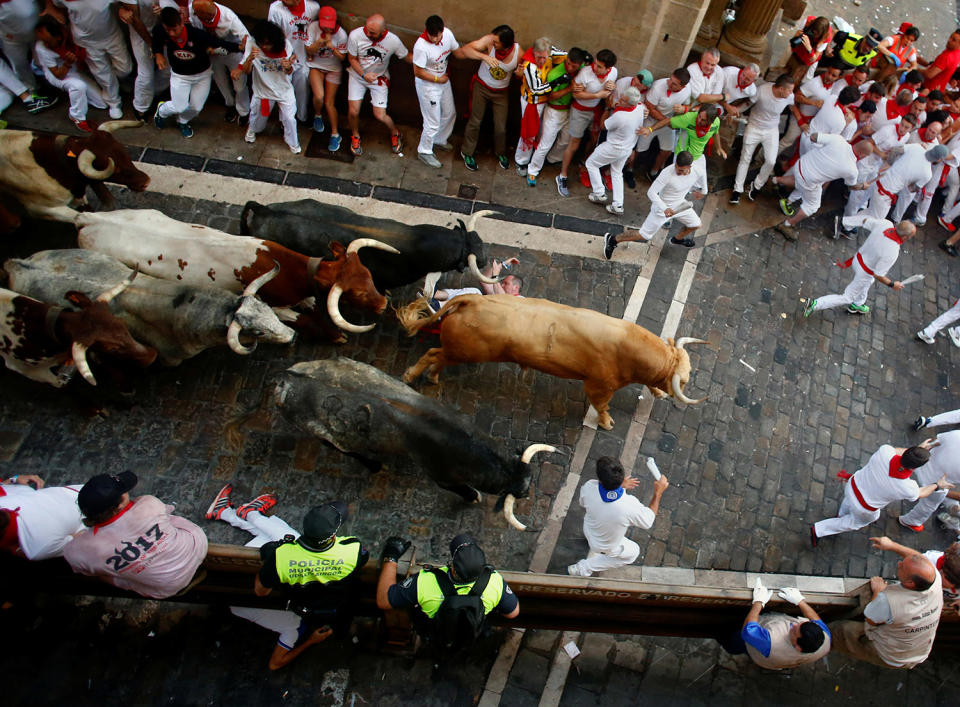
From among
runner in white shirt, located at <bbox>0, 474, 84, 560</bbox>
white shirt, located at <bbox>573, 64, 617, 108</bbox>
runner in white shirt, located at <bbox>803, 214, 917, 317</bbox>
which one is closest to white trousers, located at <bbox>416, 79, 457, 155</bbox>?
white shirt, located at <bbox>573, 64, 617, 108</bbox>

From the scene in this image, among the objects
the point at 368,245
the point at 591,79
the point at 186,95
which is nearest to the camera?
the point at 368,245

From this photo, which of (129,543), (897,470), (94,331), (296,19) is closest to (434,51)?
(296,19)

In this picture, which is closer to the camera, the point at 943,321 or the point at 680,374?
the point at 680,374

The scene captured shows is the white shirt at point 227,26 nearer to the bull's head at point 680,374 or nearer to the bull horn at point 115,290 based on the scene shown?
the bull horn at point 115,290

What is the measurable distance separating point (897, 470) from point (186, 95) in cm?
1010

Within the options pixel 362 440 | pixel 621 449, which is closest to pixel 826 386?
pixel 621 449

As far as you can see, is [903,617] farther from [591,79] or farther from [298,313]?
[591,79]

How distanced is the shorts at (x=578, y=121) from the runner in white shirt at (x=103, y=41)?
6.19 metres

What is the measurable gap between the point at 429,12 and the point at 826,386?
754 cm

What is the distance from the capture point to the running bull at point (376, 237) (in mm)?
7430

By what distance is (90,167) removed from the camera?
756cm

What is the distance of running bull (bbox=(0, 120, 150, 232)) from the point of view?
295 inches

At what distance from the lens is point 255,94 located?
9273 mm

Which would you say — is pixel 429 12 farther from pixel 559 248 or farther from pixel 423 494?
pixel 423 494
